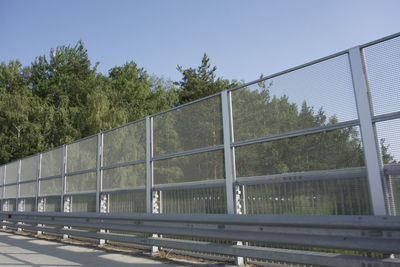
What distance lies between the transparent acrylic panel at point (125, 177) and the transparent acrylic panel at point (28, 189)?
5450 millimetres

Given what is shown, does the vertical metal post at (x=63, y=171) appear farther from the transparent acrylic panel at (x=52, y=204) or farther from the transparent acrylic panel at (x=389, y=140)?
the transparent acrylic panel at (x=389, y=140)

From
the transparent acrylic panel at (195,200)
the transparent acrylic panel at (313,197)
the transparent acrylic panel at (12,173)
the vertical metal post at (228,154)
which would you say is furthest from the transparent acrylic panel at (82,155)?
the transparent acrylic panel at (12,173)

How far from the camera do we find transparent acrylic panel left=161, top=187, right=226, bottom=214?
5258 mm

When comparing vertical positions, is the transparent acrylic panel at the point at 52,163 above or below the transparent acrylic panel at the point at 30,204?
above

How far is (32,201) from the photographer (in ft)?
39.5

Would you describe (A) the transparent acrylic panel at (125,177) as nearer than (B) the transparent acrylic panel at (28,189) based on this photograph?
Yes

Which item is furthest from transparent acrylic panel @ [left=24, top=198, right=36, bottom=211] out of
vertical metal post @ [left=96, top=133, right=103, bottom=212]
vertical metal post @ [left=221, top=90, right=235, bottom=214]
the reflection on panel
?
vertical metal post @ [left=221, top=90, right=235, bottom=214]

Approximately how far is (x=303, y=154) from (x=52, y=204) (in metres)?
8.86

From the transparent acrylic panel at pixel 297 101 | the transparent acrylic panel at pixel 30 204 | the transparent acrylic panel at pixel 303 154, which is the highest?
the transparent acrylic panel at pixel 297 101

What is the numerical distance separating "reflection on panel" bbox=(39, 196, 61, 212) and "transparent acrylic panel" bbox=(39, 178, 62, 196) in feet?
0.54

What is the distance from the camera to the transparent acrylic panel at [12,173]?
45.7ft

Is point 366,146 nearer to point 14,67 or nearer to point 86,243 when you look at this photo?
point 86,243

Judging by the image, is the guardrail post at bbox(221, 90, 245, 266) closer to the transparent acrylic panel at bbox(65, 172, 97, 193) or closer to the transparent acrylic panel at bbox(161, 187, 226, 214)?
the transparent acrylic panel at bbox(161, 187, 226, 214)

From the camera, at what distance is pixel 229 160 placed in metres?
5.14
